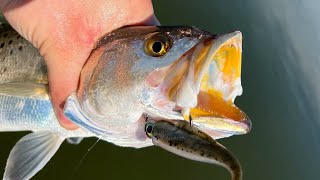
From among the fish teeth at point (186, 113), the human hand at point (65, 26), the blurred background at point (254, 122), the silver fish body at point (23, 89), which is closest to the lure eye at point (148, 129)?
the fish teeth at point (186, 113)

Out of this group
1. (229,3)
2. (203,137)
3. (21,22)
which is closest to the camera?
(203,137)

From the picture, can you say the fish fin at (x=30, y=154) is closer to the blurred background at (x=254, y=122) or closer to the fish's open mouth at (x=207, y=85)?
the fish's open mouth at (x=207, y=85)

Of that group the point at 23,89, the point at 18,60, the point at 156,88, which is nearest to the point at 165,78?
the point at 156,88

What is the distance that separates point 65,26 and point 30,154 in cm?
79

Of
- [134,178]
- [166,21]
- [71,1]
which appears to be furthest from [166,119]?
[166,21]

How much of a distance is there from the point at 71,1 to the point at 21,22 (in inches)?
8.7

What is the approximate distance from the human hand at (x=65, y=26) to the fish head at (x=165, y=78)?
0.04 metres

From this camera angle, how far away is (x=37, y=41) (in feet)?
5.83

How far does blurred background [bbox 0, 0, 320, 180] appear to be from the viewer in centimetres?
471

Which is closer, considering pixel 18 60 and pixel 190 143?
pixel 190 143

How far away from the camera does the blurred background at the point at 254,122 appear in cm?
471

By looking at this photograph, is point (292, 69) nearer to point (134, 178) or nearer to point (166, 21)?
point (166, 21)

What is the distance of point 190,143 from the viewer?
A: 1.47 m

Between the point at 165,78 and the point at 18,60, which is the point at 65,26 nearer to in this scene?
the point at 165,78
